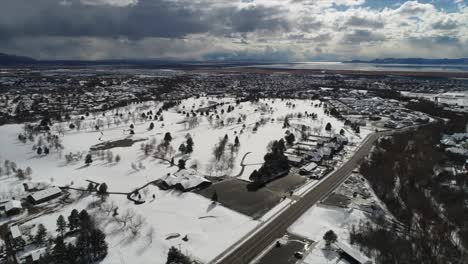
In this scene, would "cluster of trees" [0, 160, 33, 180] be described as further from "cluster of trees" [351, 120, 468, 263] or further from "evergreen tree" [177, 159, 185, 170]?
"cluster of trees" [351, 120, 468, 263]

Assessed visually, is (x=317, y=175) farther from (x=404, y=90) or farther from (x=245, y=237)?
(x=404, y=90)

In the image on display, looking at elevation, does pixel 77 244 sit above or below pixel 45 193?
above

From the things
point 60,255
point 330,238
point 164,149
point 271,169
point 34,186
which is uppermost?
point 60,255

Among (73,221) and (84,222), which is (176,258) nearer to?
(84,222)

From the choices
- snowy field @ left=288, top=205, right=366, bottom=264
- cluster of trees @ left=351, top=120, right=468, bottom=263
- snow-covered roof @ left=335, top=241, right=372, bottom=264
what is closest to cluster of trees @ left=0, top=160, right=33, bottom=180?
snowy field @ left=288, top=205, right=366, bottom=264

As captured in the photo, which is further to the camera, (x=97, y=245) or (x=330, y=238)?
(x=330, y=238)

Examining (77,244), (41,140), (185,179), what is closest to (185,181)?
(185,179)

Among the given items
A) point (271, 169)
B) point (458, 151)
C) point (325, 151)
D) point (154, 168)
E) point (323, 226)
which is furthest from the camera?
point (458, 151)
